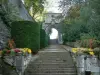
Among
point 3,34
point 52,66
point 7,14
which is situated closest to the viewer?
point 52,66

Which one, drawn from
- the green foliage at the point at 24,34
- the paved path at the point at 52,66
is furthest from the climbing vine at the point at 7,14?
the paved path at the point at 52,66

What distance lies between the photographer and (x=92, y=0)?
11.8 metres

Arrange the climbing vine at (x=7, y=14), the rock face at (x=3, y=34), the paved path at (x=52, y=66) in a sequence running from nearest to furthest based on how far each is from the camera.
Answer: the paved path at (x=52, y=66), the rock face at (x=3, y=34), the climbing vine at (x=7, y=14)

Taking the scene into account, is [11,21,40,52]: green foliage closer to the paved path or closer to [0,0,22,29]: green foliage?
the paved path

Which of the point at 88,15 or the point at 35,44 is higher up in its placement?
the point at 88,15

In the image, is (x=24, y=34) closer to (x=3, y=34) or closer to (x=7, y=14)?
(x=3, y=34)

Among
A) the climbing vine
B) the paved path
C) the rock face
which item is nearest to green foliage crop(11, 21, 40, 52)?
the rock face

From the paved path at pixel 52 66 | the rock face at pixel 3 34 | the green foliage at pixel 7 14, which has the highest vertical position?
the green foliage at pixel 7 14

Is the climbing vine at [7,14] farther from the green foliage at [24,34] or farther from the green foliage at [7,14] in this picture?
the green foliage at [24,34]

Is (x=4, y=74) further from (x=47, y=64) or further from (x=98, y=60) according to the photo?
(x=98, y=60)

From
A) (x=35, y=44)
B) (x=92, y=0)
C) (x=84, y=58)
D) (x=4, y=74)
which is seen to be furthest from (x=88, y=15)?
(x=4, y=74)

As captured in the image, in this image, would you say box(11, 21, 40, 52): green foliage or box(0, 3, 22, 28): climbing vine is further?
box(0, 3, 22, 28): climbing vine

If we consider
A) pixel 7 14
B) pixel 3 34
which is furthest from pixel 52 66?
pixel 7 14

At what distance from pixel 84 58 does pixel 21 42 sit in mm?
4157
